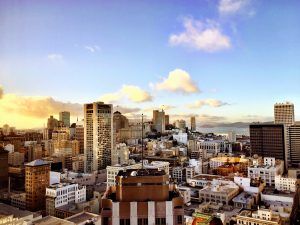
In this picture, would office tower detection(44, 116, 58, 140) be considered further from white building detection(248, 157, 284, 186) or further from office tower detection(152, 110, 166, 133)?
white building detection(248, 157, 284, 186)

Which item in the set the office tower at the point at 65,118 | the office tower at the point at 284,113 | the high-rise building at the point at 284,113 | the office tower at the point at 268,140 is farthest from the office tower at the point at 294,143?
the office tower at the point at 65,118

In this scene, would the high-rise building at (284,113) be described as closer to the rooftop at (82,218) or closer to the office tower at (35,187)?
the office tower at (35,187)

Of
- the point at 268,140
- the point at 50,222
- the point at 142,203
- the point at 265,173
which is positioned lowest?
the point at 50,222

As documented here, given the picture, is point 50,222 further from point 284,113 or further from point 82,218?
point 284,113

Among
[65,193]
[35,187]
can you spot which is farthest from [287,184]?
[35,187]

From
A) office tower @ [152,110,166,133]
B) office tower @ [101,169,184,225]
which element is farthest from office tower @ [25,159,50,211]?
office tower @ [152,110,166,133]

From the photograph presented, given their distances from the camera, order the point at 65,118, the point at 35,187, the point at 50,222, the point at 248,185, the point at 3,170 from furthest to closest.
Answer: the point at 65,118 → the point at 3,170 → the point at 248,185 → the point at 35,187 → the point at 50,222

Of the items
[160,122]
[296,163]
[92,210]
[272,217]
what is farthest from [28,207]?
[160,122]
